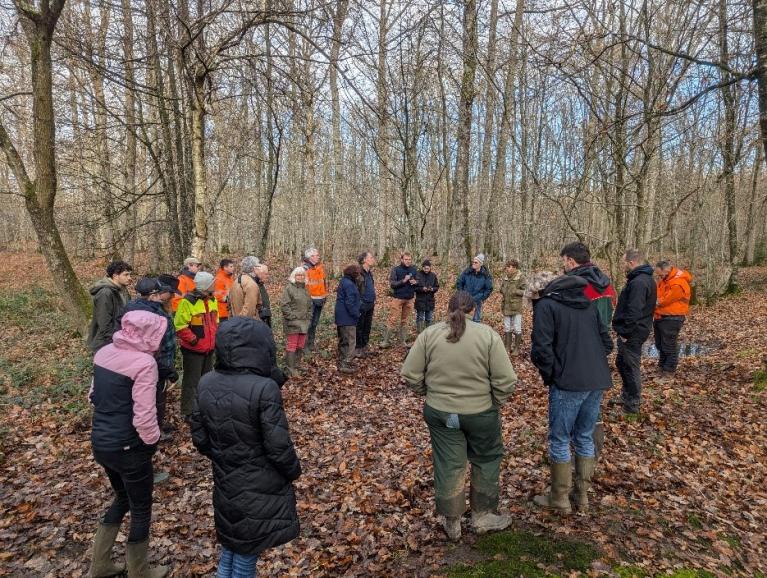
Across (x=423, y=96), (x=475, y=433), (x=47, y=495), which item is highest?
(x=423, y=96)

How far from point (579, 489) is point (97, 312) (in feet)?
18.9

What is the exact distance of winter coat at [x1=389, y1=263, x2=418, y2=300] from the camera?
9.55 meters

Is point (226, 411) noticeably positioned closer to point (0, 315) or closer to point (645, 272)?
point (645, 272)

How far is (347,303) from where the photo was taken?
8.16 metres

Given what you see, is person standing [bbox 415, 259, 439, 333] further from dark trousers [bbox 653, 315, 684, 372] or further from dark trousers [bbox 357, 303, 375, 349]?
dark trousers [bbox 653, 315, 684, 372]

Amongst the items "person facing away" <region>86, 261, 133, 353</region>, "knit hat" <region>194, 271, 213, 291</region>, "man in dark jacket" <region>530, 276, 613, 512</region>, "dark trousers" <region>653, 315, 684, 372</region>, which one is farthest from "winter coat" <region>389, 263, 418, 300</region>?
"man in dark jacket" <region>530, 276, 613, 512</region>

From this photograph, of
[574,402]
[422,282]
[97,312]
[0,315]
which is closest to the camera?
[574,402]

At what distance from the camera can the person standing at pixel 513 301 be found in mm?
9094

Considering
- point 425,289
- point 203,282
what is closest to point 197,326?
point 203,282

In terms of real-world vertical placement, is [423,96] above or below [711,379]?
above

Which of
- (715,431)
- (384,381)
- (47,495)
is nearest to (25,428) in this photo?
(47,495)

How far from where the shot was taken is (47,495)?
4656 mm

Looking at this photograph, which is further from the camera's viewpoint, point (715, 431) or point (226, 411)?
point (715, 431)

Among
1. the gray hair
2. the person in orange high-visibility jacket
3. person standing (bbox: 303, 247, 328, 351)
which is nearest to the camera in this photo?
the gray hair
